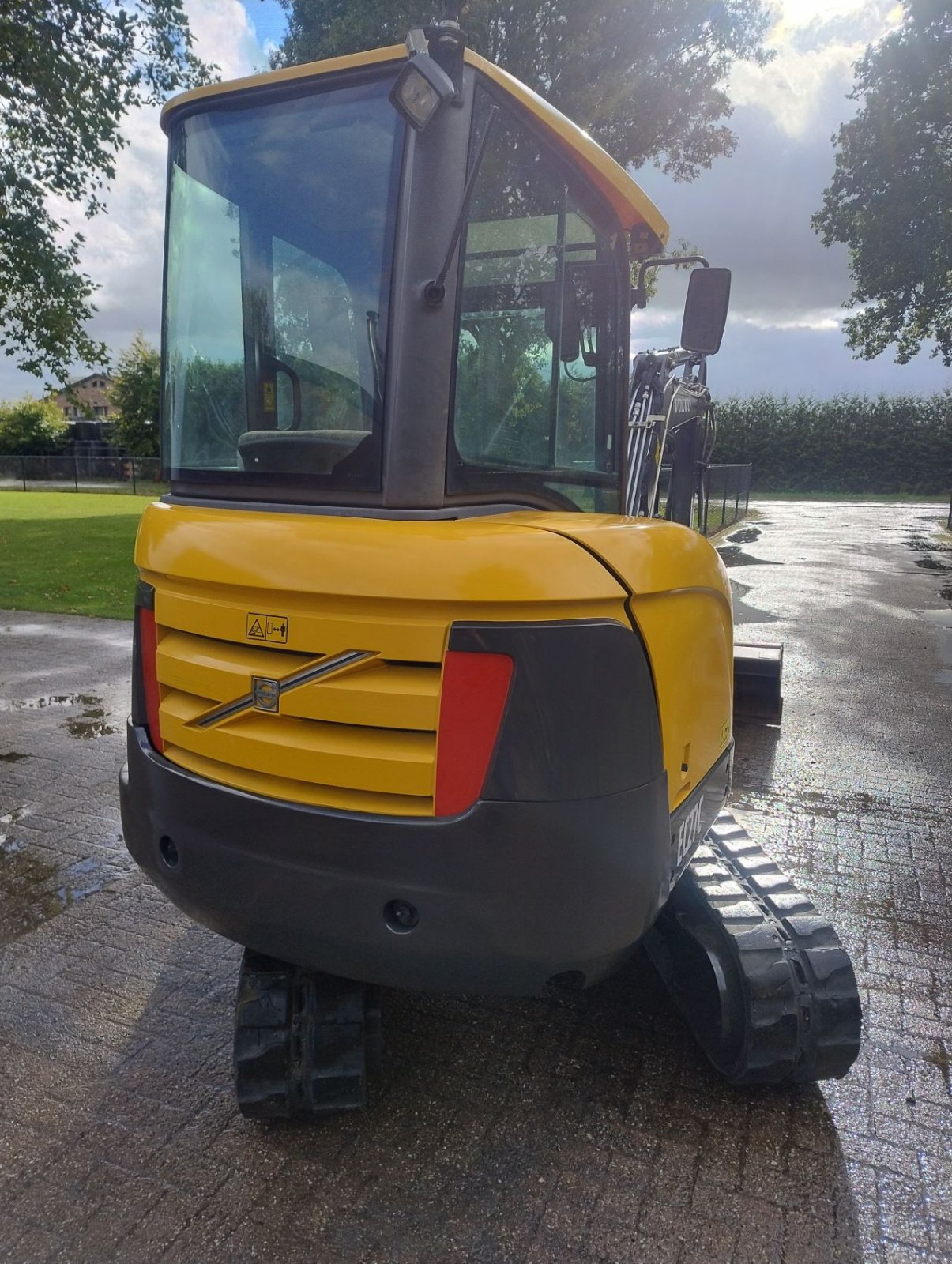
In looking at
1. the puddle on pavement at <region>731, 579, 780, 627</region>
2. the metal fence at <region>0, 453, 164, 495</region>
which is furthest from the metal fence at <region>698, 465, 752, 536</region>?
the metal fence at <region>0, 453, 164, 495</region>

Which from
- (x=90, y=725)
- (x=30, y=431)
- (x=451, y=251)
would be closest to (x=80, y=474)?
(x=30, y=431)

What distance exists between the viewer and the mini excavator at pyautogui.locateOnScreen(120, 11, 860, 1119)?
1.96 m

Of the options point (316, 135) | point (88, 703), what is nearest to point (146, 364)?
point (88, 703)

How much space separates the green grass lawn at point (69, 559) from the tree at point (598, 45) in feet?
32.2

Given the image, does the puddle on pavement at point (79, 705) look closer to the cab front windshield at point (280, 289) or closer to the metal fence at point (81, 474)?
the cab front windshield at point (280, 289)

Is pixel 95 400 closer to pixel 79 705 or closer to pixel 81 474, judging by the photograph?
pixel 81 474

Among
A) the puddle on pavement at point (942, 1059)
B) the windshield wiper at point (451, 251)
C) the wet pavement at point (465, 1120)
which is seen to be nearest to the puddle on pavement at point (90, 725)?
the wet pavement at point (465, 1120)

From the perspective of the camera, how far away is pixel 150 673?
100.0 inches

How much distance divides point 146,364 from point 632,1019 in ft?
149

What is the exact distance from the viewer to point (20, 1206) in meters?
2.17

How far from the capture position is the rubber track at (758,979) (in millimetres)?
2439

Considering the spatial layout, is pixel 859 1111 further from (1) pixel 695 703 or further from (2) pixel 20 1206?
(2) pixel 20 1206

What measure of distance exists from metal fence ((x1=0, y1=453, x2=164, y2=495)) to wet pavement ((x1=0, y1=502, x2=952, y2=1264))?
113 feet

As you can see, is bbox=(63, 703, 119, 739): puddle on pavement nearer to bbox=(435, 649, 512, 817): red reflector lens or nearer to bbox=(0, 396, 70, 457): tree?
bbox=(435, 649, 512, 817): red reflector lens
